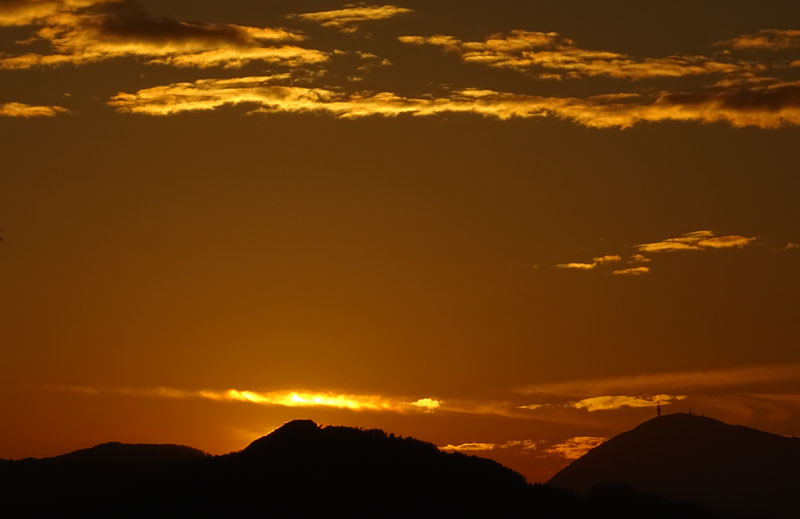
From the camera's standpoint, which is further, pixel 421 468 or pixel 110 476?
pixel 110 476

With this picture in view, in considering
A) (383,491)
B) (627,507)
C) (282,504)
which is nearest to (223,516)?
(282,504)

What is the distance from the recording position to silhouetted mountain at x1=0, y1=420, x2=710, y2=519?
137 m

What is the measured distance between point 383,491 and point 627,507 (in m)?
27.8

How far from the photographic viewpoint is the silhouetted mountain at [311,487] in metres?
137

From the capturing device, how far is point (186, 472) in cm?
14612

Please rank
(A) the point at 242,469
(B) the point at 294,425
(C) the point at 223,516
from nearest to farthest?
(C) the point at 223,516 < (A) the point at 242,469 < (B) the point at 294,425

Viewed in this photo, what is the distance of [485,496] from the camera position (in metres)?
142

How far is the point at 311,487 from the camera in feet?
456

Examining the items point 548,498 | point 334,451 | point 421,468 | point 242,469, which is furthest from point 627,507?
point 242,469

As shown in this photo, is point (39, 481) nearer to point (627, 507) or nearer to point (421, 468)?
point (421, 468)

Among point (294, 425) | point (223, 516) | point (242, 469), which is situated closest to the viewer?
point (223, 516)

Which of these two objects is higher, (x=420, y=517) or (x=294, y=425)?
(x=294, y=425)

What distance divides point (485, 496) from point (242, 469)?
25957 mm

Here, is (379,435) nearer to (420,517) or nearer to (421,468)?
(421,468)
